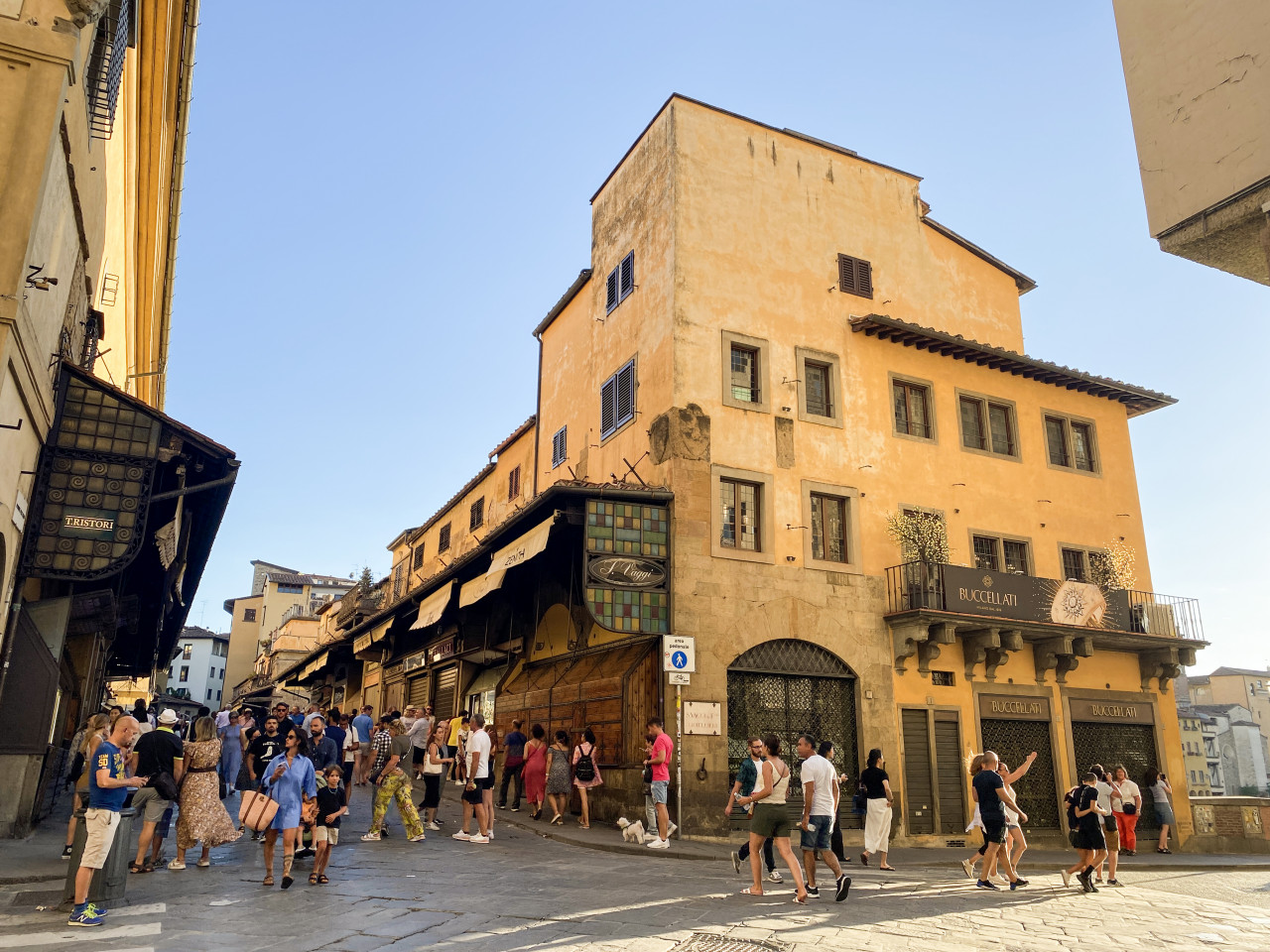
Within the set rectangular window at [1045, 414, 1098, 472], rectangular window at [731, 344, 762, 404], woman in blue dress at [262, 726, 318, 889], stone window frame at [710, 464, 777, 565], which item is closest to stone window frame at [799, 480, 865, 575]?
stone window frame at [710, 464, 777, 565]

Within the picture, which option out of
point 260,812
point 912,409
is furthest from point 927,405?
point 260,812

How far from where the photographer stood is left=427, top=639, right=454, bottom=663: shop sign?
25438 mm

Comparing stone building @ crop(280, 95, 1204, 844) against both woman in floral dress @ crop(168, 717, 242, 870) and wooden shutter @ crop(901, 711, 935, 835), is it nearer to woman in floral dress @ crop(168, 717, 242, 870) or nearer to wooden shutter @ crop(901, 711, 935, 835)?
wooden shutter @ crop(901, 711, 935, 835)

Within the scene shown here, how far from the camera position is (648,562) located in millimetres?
16078

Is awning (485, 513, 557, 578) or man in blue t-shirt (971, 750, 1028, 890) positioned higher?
awning (485, 513, 557, 578)

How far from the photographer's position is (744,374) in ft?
59.9

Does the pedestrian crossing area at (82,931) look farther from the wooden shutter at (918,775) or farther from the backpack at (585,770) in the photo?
the wooden shutter at (918,775)

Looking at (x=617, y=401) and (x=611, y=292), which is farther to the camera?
(x=611, y=292)

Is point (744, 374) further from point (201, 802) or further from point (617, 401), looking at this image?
point (201, 802)

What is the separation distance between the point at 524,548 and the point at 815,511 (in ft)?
18.2

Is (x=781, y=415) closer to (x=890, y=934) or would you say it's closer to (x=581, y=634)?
(x=581, y=634)

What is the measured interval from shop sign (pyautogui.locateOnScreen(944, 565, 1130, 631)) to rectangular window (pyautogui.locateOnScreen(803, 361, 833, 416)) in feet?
12.6

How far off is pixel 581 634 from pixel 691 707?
3.69 meters

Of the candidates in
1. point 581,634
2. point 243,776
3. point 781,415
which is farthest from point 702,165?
point 243,776
